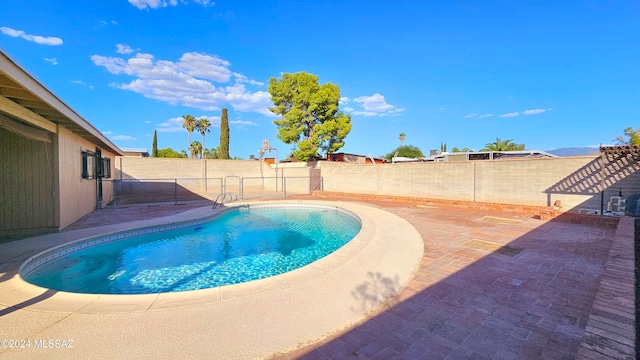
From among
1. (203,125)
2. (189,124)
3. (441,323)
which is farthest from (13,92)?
(203,125)

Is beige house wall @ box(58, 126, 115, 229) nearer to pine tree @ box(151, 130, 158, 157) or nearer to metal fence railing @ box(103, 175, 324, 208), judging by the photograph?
metal fence railing @ box(103, 175, 324, 208)

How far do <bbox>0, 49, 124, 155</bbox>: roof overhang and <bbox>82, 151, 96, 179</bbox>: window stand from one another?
68.4 inches

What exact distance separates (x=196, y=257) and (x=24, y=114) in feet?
13.3

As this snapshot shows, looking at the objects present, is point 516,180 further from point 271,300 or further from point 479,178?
point 271,300

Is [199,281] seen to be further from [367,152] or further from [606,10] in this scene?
[367,152]

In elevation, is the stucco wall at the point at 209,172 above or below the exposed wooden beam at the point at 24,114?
below

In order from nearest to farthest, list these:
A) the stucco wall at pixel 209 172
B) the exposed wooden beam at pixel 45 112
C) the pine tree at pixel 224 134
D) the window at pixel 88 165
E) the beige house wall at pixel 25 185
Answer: the exposed wooden beam at pixel 45 112 → the beige house wall at pixel 25 185 → the window at pixel 88 165 → the stucco wall at pixel 209 172 → the pine tree at pixel 224 134

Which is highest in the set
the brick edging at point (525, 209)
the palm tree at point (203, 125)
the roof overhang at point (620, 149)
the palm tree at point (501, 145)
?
the palm tree at point (203, 125)

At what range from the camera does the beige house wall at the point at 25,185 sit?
545cm

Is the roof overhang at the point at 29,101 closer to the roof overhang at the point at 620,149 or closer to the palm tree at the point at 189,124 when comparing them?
the roof overhang at the point at 620,149

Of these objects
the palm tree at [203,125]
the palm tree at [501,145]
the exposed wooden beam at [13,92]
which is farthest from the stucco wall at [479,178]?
the palm tree at [203,125]

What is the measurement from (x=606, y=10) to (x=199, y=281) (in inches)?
575

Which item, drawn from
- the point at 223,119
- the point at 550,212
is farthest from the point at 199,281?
the point at 223,119

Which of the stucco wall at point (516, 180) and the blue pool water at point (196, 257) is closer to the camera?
the blue pool water at point (196, 257)
